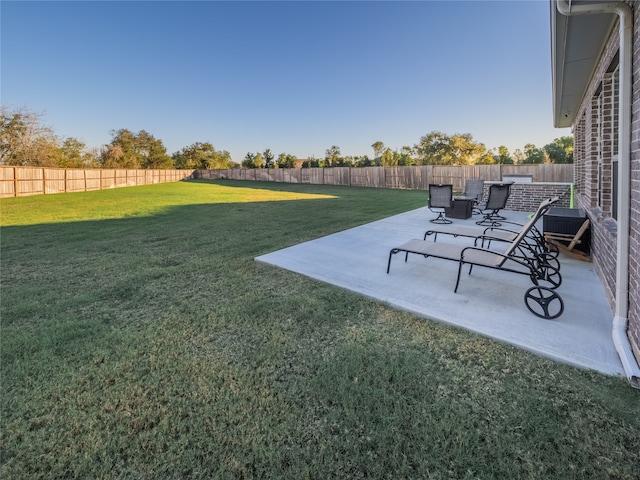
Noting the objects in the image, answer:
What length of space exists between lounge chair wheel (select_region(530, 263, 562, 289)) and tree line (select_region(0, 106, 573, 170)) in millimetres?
30526

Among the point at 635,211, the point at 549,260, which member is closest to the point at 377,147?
the point at 549,260

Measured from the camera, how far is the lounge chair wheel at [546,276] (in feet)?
10.9

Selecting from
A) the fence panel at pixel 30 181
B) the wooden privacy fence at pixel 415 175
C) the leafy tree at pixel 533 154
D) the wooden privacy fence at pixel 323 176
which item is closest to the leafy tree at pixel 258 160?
the wooden privacy fence at pixel 415 175

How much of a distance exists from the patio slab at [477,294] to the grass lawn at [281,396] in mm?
213

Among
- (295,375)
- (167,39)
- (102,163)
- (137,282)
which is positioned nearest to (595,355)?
(295,375)

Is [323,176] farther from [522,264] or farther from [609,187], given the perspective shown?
[522,264]

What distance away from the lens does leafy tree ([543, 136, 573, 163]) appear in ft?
96.7

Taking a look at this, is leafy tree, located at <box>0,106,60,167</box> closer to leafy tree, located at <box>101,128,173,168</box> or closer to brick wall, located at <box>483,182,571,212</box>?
leafy tree, located at <box>101,128,173,168</box>

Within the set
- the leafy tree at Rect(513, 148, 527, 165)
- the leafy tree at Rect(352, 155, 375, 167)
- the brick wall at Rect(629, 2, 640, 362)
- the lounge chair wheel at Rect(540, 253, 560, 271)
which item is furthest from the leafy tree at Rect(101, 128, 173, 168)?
the brick wall at Rect(629, 2, 640, 362)

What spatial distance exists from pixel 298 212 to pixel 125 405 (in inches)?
351

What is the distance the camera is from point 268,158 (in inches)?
1831

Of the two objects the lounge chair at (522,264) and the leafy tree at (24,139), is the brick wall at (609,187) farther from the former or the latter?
the leafy tree at (24,139)

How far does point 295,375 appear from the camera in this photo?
220 centimetres

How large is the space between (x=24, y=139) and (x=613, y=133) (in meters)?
39.2
